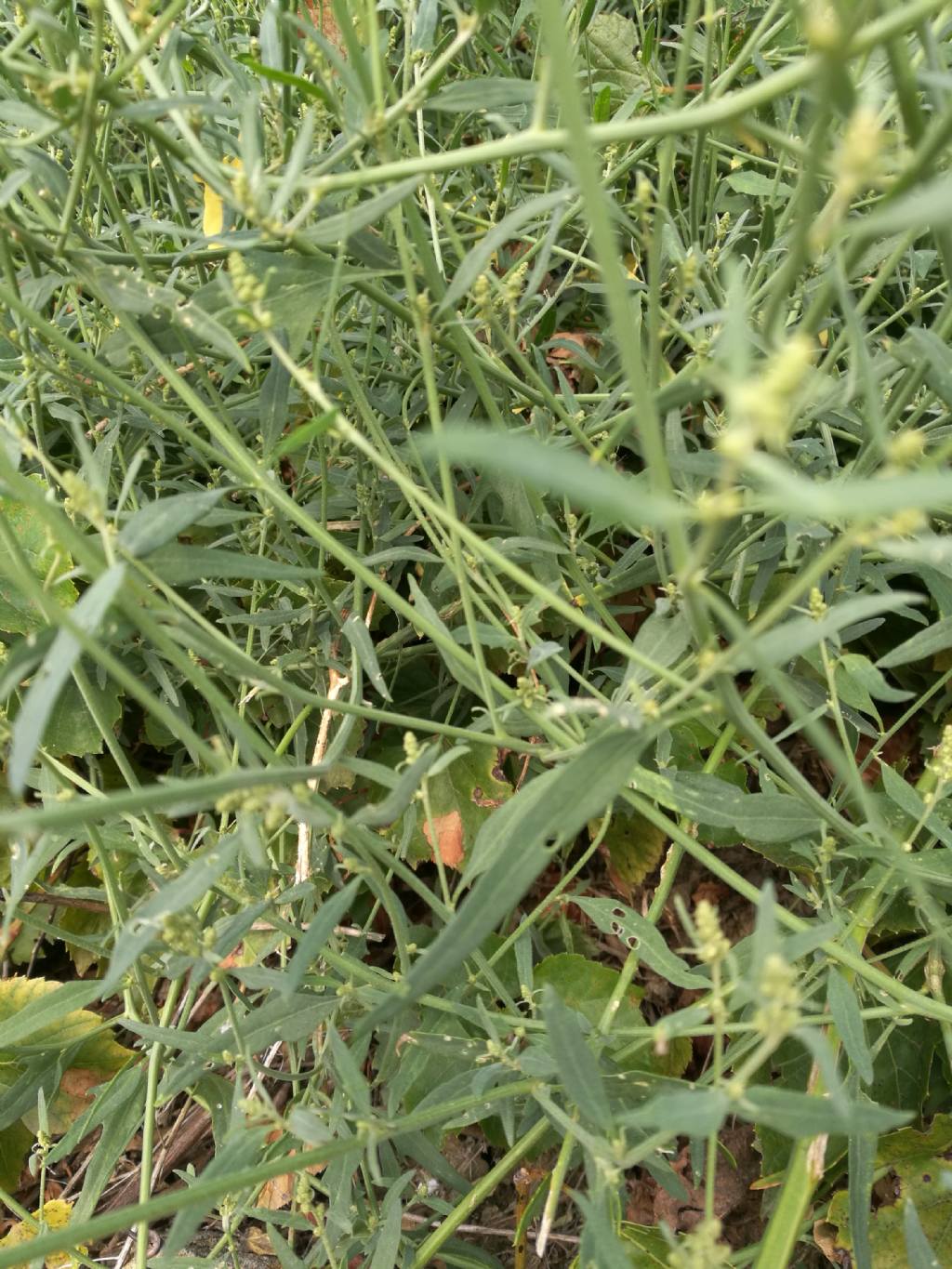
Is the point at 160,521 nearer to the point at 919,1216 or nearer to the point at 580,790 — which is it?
the point at 580,790

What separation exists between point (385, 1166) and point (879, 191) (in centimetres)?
119

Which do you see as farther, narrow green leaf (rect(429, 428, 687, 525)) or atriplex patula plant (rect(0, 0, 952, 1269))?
atriplex patula plant (rect(0, 0, 952, 1269))

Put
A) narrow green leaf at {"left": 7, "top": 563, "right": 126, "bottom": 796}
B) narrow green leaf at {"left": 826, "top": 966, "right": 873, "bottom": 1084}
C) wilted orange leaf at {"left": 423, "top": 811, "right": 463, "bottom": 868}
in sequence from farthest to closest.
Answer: wilted orange leaf at {"left": 423, "top": 811, "right": 463, "bottom": 868} → narrow green leaf at {"left": 826, "top": 966, "right": 873, "bottom": 1084} → narrow green leaf at {"left": 7, "top": 563, "right": 126, "bottom": 796}

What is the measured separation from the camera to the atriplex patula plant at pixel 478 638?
0.51 meters

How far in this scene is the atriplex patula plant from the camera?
19.9 inches

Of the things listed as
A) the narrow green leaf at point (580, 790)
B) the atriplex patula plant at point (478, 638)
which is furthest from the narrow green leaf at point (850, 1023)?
the narrow green leaf at point (580, 790)

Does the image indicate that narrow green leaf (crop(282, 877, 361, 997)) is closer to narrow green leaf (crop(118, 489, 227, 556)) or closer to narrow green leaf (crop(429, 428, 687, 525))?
narrow green leaf (crop(118, 489, 227, 556))

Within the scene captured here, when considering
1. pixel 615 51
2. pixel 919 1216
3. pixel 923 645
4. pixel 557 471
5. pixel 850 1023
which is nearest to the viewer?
pixel 557 471

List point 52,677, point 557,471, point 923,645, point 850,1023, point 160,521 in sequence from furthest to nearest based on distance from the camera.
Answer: point 923,645 → point 850,1023 → point 160,521 → point 52,677 → point 557,471

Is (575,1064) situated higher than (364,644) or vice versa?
(364,644)

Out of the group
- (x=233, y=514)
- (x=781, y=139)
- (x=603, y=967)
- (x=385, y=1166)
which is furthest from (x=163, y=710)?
(x=603, y=967)

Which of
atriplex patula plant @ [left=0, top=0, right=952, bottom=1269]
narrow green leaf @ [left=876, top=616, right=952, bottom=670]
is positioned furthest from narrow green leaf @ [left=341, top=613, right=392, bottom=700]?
narrow green leaf @ [left=876, top=616, right=952, bottom=670]

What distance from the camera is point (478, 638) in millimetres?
784

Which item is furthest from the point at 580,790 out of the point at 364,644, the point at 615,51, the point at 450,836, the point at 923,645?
the point at 615,51
